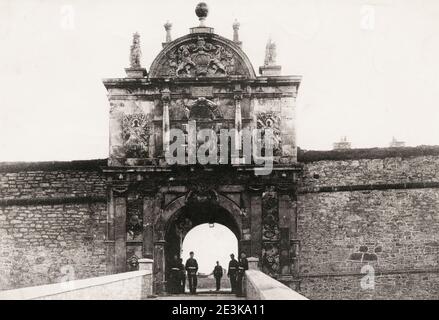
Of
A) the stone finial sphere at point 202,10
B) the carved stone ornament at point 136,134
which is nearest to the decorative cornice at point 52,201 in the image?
the carved stone ornament at point 136,134

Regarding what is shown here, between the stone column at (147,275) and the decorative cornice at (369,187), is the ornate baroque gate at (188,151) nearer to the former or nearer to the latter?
the decorative cornice at (369,187)

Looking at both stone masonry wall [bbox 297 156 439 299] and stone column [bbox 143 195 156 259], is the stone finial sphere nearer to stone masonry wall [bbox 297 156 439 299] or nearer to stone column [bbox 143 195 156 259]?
stone column [bbox 143 195 156 259]

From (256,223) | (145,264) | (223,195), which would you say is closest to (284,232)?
(256,223)

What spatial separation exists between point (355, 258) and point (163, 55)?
7.64 metres

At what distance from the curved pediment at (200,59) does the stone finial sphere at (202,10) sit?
2.09ft

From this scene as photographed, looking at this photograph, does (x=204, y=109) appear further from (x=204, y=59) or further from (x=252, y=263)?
(x=252, y=263)

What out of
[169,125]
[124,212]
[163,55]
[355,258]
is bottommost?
[355,258]

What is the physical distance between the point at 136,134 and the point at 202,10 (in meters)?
3.91

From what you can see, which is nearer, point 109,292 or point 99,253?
point 109,292

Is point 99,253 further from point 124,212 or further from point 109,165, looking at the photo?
point 109,165

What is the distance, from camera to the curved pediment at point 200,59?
17.2 m

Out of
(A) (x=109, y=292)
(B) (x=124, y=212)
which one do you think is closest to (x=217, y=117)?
(B) (x=124, y=212)

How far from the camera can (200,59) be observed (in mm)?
17281
